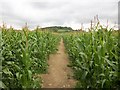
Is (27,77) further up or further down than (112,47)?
further down

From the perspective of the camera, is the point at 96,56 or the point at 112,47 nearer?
the point at 96,56

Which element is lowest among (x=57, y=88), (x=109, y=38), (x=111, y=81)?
(x=57, y=88)

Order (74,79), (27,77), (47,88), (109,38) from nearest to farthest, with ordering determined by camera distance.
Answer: (27,77), (109,38), (47,88), (74,79)

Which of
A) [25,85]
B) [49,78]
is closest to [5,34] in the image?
[49,78]

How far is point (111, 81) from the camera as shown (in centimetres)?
477

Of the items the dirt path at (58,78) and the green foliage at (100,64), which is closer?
the green foliage at (100,64)

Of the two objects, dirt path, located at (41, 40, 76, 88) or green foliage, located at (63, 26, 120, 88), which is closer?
green foliage, located at (63, 26, 120, 88)

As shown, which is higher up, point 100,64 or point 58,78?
point 100,64

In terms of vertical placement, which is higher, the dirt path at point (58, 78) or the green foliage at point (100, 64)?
the green foliage at point (100, 64)

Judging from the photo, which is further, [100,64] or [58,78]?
[58,78]

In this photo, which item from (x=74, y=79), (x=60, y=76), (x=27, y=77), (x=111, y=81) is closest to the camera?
(x=111, y=81)

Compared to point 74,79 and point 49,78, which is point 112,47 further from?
point 49,78

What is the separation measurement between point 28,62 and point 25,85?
50 cm

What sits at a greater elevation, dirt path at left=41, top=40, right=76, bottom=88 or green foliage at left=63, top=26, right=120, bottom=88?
green foliage at left=63, top=26, right=120, bottom=88
